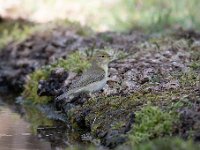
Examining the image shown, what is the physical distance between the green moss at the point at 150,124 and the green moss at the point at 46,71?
12.8ft

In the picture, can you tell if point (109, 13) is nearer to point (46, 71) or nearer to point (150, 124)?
point (46, 71)

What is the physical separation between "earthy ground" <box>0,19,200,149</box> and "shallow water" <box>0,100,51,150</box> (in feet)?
0.70

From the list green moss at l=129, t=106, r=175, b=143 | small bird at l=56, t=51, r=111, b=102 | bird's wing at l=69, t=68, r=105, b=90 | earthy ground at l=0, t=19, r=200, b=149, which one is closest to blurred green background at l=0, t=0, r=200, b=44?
earthy ground at l=0, t=19, r=200, b=149

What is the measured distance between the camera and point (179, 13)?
17.4 metres

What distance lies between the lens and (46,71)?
42.7 ft

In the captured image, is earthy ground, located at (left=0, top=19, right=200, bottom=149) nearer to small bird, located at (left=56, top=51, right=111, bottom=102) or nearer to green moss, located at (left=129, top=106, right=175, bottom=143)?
green moss, located at (left=129, top=106, right=175, bottom=143)

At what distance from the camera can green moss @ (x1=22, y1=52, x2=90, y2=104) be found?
12.1 metres

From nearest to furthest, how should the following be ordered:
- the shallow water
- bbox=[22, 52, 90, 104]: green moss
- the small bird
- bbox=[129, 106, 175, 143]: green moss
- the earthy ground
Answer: bbox=[129, 106, 175, 143]: green moss < the earthy ground < the shallow water < the small bird < bbox=[22, 52, 90, 104]: green moss

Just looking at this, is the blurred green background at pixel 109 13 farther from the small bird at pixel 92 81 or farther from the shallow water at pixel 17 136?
the small bird at pixel 92 81

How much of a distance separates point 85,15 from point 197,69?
843 cm

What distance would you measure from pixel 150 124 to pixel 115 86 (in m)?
2.43

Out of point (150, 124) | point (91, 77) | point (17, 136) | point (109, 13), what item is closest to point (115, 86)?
point (91, 77)

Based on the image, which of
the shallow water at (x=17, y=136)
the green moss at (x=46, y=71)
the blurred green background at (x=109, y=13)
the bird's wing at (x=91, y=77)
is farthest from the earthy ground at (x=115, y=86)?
the blurred green background at (x=109, y=13)

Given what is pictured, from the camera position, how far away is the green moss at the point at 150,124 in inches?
303
